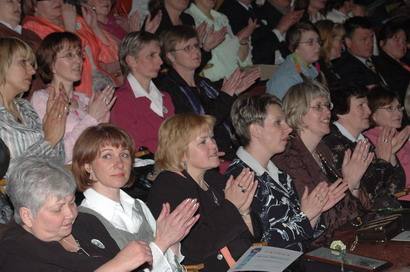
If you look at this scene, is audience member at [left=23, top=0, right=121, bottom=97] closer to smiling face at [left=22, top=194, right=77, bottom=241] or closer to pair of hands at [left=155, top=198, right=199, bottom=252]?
pair of hands at [left=155, top=198, right=199, bottom=252]

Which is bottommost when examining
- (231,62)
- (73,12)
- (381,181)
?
(381,181)

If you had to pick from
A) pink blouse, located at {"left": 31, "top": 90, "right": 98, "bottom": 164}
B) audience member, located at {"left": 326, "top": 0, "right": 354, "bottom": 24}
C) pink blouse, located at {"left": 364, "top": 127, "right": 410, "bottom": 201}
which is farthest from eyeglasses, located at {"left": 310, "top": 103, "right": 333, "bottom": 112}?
audience member, located at {"left": 326, "top": 0, "right": 354, "bottom": 24}

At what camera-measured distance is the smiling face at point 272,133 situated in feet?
13.6

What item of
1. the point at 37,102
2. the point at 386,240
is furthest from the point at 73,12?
the point at 386,240

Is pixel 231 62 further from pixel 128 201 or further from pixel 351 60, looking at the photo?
pixel 128 201

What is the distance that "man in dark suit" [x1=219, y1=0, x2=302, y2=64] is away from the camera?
23.0 feet

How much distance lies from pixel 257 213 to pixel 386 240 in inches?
27.9

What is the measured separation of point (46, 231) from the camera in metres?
2.72

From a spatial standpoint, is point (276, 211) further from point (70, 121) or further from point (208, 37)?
point (208, 37)

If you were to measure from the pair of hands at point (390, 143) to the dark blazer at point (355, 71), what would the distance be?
1929mm

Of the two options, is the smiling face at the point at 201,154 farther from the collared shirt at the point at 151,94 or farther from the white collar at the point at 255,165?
the collared shirt at the point at 151,94

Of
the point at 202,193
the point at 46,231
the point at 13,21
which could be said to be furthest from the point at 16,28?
the point at 46,231

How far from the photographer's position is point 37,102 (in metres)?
4.26

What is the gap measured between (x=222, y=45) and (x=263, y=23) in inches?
46.3
